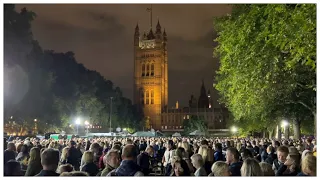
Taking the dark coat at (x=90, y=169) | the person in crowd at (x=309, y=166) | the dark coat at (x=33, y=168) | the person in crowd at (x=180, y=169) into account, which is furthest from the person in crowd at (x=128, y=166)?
the person in crowd at (x=309, y=166)

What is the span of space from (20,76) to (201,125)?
7338cm

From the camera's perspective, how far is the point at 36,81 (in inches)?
1229

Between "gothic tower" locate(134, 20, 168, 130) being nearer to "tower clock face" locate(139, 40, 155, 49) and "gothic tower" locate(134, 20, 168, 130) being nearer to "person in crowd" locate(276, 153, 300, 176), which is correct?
"tower clock face" locate(139, 40, 155, 49)

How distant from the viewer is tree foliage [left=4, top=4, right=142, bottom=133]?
25953 mm

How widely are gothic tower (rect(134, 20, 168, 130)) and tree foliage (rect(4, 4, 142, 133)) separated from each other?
86.3 metres

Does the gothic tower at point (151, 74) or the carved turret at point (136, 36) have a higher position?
the carved turret at point (136, 36)

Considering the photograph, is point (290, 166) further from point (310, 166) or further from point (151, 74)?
point (151, 74)

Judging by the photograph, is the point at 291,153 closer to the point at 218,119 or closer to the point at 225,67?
the point at 225,67

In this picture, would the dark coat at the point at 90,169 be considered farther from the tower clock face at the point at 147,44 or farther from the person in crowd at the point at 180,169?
the tower clock face at the point at 147,44

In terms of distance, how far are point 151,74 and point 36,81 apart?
382 feet

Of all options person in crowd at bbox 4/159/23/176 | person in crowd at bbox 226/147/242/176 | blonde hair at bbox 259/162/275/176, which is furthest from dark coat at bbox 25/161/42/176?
blonde hair at bbox 259/162/275/176

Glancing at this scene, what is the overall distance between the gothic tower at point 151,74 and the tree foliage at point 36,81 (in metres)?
86.3

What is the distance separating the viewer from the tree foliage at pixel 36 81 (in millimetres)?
25953

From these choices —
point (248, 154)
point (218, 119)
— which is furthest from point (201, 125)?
point (248, 154)
